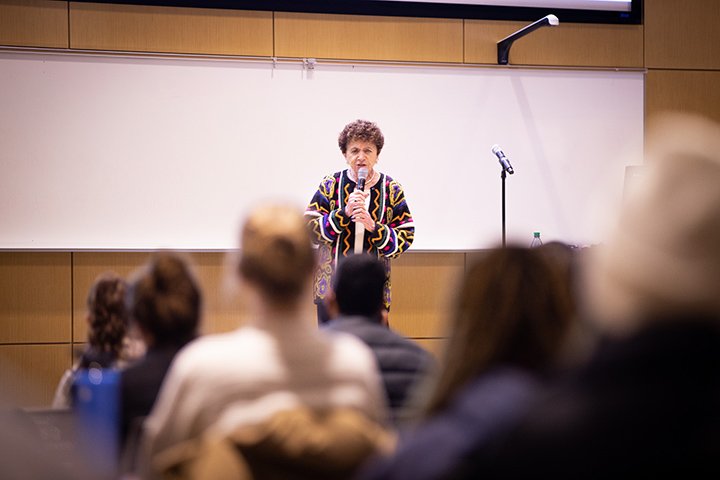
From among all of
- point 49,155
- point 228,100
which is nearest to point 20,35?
point 49,155

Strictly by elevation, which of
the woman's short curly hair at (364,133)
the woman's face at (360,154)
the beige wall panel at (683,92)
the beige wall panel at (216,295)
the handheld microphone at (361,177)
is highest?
the beige wall panel at (683,92)

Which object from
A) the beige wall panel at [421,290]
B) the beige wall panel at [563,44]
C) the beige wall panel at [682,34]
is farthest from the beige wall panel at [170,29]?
the beige wall panel at [682,34]

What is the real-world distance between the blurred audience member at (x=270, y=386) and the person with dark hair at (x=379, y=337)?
353mm

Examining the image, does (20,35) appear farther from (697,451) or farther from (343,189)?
(697,451)

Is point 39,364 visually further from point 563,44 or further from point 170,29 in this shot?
point 563,44

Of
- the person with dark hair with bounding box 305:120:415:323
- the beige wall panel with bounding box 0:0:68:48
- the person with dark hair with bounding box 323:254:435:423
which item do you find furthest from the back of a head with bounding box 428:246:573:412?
the beige wall panel with bounding box 0:0:68:48

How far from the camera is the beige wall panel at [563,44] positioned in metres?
5.20

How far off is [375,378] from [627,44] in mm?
4550

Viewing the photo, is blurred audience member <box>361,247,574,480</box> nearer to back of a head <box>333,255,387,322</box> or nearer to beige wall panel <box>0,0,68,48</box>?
back of a head <box>333,255,387,322</box>

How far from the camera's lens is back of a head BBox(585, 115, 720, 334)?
0.89 metres

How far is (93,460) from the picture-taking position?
1.53 m

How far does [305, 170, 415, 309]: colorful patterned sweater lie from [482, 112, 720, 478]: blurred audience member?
116 inches

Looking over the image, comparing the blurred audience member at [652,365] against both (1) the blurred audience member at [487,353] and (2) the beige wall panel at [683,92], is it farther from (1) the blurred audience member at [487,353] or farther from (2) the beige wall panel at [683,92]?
(2) the beige wall panel at [683,92]

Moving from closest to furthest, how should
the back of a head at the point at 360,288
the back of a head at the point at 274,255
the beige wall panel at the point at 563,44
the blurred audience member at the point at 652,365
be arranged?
1. the blurred audience member at the point at 652,365
2. the back of a head at the point at 274,255
3. the back of a head at the point at 360,288
4. the beige wall panel at the point at 563,44
